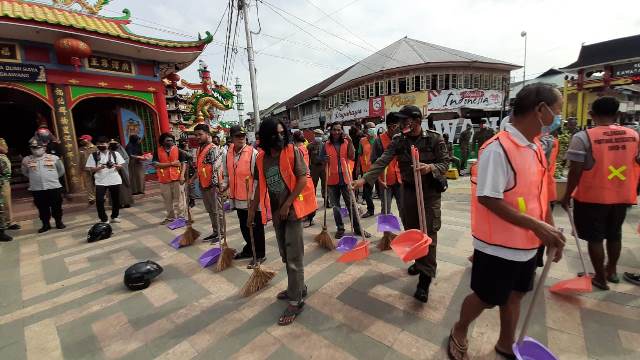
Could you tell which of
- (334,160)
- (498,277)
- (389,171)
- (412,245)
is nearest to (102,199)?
(334,160)

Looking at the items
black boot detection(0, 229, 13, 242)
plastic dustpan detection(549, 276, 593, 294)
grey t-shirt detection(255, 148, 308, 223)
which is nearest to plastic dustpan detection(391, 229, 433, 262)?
grey t-shirt detection(255, 148, 308, 223)

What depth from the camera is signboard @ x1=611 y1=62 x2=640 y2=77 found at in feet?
61.5

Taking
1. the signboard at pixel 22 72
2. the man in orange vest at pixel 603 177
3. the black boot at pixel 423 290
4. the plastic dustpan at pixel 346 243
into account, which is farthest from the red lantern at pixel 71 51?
the man in orange vest at pixel 603 177

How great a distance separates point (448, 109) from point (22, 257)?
24838 millimetres

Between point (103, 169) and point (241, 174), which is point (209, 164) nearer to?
point (241, 174)

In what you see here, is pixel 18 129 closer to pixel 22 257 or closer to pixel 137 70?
pixel 137 70

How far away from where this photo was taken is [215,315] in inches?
118

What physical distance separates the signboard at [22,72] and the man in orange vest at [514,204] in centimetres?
1070

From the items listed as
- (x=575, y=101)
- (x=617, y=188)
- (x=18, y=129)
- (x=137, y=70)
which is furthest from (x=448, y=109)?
(x=18, y=129)

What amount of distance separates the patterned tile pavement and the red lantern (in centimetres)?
587

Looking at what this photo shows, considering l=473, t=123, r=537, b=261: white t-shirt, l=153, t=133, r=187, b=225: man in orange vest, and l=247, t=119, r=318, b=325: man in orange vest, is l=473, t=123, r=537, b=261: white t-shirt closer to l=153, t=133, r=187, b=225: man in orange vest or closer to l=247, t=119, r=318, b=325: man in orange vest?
l=247, t=119, r=318, b=325: man in orange vest

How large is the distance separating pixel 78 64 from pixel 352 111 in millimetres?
22534

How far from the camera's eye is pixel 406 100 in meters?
24.0

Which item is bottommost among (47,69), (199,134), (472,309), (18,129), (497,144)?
(472,309)
